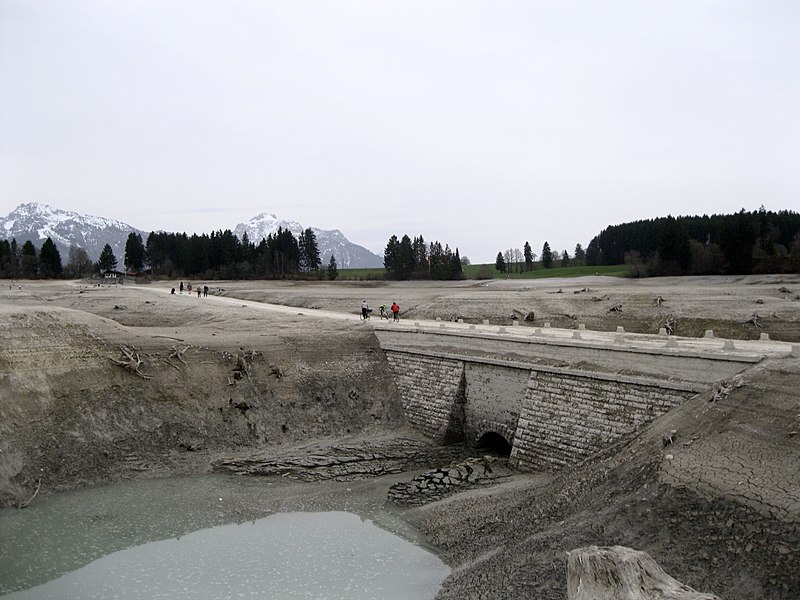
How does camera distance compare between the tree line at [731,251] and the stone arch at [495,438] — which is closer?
the stone arch at [495,438]

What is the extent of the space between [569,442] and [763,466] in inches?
317

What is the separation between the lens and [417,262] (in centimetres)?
9212

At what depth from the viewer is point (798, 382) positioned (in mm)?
16750

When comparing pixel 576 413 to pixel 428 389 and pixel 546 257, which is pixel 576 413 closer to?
pixel 428 389

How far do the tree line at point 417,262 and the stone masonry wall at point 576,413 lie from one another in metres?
60.7

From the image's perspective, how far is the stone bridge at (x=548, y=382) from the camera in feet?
67.0

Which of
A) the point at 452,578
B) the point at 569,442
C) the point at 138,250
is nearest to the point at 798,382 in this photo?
the point at 569,442

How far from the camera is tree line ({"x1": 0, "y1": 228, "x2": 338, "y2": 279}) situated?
9288 cm

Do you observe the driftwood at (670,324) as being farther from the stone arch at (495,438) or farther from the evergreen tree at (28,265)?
the evergreen tree at (28,265)

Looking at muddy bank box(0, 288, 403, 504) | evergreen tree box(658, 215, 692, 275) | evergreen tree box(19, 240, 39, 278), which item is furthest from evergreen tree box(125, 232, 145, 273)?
evergreen tree box(658, 215, 692, 275)

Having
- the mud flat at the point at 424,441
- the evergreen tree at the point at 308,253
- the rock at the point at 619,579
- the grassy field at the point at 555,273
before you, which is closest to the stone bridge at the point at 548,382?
the mud flat at the point at 424,441

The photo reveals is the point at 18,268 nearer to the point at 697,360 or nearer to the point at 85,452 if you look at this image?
the point at 85,452

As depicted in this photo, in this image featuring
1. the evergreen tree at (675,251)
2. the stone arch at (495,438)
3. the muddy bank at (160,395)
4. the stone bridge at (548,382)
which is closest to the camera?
the stone bridge at (548,382)

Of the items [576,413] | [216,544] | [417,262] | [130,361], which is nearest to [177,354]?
[130,361]
